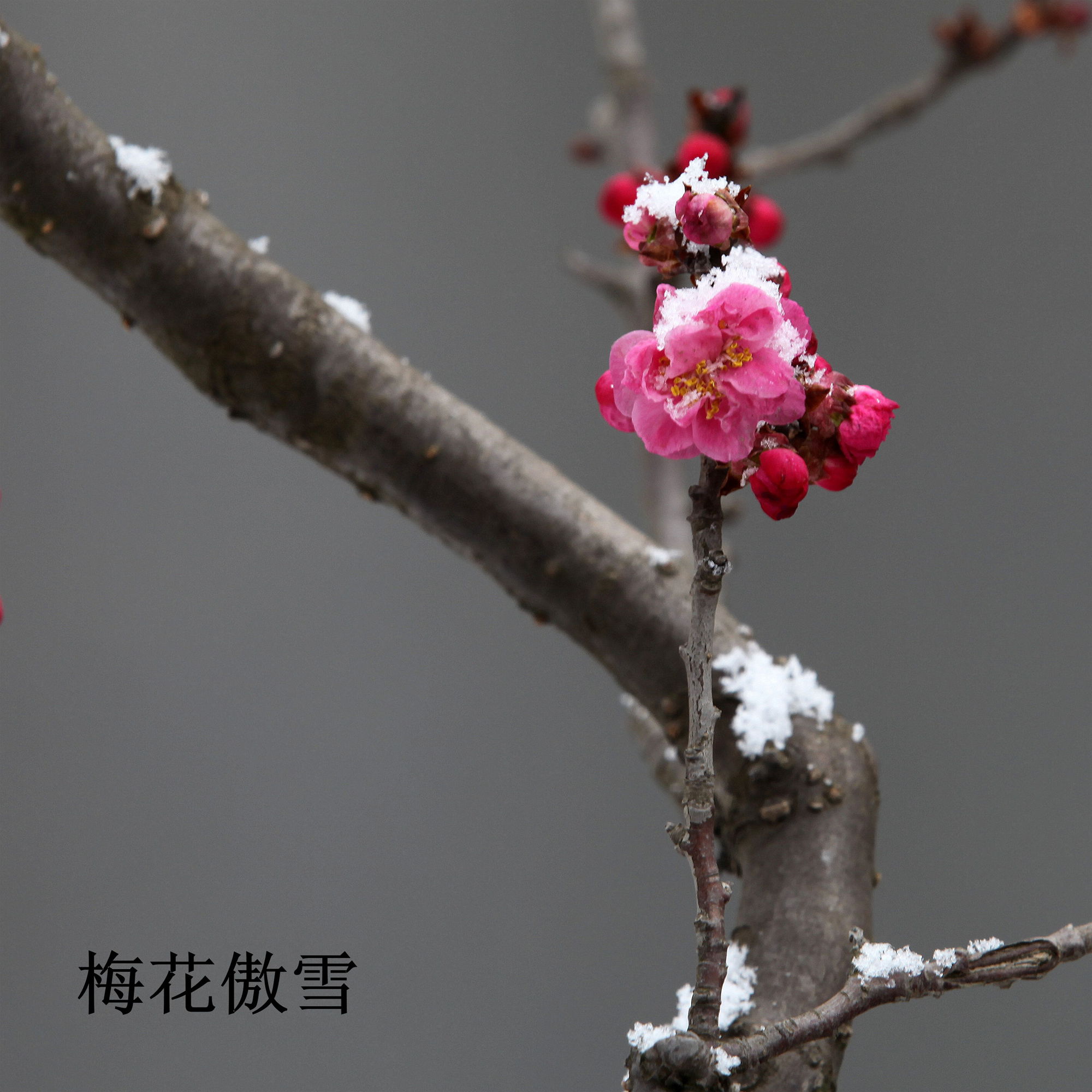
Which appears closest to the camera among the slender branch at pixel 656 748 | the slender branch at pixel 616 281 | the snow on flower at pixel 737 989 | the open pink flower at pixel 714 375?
the open pink flower at pixel 714 375

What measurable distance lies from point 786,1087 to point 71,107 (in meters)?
0.44

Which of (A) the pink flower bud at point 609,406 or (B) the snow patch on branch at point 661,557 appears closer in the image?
(A) the pink flower bud at point 609,406

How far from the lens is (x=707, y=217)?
0.24 metres

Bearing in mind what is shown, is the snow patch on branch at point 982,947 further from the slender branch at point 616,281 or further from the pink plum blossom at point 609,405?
the slender branch at point 616,281

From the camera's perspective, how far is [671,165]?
497 millimetres

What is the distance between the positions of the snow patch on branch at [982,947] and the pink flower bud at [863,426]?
0.12 meters

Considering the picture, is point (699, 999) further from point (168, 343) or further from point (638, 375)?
point (168, 343)

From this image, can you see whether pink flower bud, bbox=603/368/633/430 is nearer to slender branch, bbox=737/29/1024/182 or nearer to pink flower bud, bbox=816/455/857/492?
pink flower bud, bbox=816/455/857/492

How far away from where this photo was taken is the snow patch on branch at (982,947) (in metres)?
0.26

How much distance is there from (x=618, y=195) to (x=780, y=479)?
1.54ft

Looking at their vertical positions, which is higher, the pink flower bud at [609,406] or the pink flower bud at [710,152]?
the pink flower bud at [710,152]

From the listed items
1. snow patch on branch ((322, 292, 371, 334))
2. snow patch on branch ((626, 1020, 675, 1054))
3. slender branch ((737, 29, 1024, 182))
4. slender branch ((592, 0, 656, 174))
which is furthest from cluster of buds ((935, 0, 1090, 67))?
snow patch on branch ((626, 1020, 675, 1054))

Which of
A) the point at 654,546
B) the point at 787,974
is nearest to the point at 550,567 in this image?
the point at 654,546

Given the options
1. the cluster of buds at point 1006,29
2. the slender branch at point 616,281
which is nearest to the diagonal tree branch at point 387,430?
the slender branch at point 616,281
